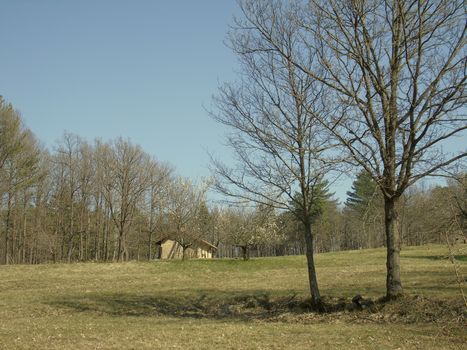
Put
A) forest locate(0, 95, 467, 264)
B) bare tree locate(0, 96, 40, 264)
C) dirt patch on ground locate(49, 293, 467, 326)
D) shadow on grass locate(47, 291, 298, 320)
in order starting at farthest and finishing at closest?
1. forest locate(0, 95, 467, 264)
2. bare tree locate(0, 96, 40, 264)
3. shadow on grass locate(47, 291, 298, 320)
4. dirt patch on ground locate(49, 293, 467, 326)

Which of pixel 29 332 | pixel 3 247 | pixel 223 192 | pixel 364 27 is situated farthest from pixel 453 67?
pixel 3 247

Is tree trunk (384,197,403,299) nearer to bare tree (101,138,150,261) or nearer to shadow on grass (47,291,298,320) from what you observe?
shadow on grass (47,291,298,320)

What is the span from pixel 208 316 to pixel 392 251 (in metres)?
6.41

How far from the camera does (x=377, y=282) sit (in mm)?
18672

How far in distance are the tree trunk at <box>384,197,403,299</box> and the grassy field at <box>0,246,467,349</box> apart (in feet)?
1.40

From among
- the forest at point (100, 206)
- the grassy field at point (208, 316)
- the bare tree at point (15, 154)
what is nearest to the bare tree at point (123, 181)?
the forest at point (100, 206)

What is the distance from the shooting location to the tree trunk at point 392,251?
1233cm

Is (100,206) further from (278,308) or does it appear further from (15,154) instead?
(278,308)

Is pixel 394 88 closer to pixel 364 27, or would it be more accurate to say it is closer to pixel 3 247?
pixel 364 27

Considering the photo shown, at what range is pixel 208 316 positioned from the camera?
15.2 metres

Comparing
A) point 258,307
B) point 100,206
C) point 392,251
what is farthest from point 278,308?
point 100,206

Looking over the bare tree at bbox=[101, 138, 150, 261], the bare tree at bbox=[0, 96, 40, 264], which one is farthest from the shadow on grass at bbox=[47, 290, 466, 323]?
the bare tree at bbox=[101, 138, 150, 261]

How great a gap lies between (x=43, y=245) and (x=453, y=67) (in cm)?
4470

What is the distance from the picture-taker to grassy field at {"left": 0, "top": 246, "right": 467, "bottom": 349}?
8695 mm
